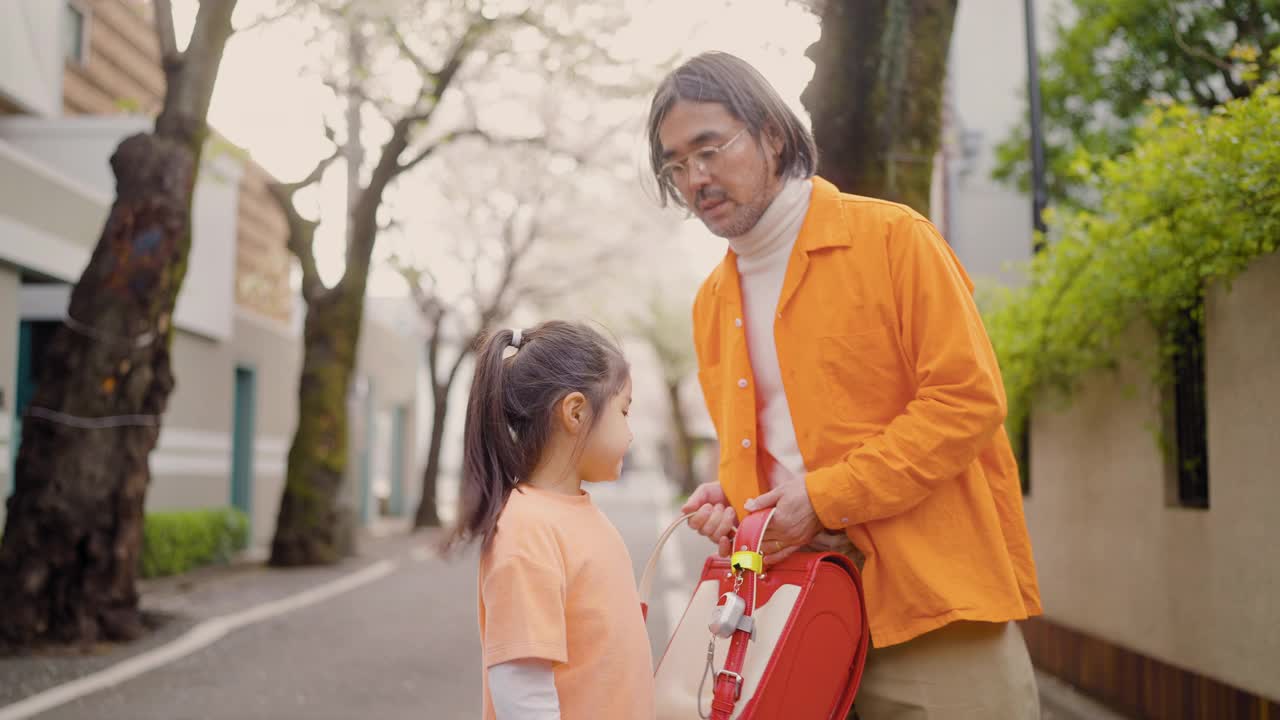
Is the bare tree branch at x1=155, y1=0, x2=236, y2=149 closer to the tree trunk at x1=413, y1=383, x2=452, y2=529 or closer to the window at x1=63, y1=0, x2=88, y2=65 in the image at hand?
the window at x1=63, y1=0, x2=88, y2=65

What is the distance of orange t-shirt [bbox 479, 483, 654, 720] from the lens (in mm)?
2189

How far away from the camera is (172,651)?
8.57 metres

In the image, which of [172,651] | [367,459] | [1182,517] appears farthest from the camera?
[367,459]

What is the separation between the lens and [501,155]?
27859 millimetres

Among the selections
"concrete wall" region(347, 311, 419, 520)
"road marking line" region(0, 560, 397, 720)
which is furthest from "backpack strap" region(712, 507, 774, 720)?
"concrete wall" region(347, 311, 419, 520)

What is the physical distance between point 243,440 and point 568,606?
19.4 m

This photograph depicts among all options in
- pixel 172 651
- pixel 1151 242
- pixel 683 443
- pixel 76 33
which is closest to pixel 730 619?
pixel 1151 242

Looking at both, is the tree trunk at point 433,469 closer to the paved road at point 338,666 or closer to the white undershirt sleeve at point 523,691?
the paved road at point 338,666

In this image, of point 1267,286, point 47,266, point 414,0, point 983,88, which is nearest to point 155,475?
point 47,266

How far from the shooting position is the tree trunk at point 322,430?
16234mm

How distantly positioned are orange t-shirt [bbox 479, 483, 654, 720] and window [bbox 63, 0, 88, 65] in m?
15.5

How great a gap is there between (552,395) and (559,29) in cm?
1262

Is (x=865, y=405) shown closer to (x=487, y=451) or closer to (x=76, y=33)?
(x=487, y=451)

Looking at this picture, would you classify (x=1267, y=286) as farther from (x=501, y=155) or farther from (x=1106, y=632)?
(x=501, y=155)
